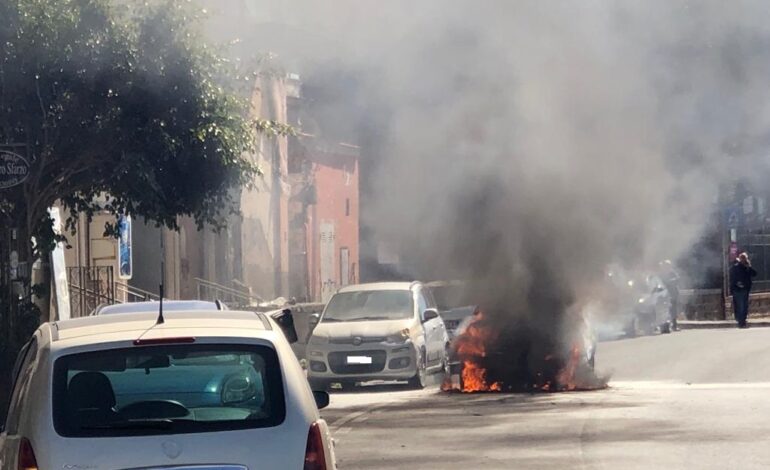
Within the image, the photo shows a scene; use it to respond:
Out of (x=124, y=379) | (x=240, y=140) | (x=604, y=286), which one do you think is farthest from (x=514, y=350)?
(x=124, y=379)

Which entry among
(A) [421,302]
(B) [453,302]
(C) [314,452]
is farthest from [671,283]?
(C) [314,452]

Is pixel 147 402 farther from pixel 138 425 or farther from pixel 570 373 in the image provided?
pixel 570 373

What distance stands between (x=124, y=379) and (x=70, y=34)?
31.1ft

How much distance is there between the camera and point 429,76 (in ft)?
74.7

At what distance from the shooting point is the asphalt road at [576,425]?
1205 cm

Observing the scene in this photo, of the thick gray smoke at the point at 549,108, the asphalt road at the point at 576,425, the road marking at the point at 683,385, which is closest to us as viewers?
the asphalt road at the point at 576,425

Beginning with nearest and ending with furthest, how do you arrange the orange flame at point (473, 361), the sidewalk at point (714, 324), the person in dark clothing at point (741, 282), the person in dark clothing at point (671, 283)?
1. the orange flame at point (473, 361)
2. the person in dark clothing at point (741, 282)
3. the person in dark clothing at point (671, 283)
4. the sidewalk at point (714, 324)

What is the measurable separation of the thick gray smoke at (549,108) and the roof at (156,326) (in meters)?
12.9

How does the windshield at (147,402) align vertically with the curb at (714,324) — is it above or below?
above

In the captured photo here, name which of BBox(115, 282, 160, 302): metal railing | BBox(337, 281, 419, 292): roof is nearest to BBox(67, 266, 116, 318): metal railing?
BBox(115, 282, 160, 302): metal railing

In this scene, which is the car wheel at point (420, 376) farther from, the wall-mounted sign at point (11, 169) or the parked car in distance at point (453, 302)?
the wall-mounted sign at point (11, 169)

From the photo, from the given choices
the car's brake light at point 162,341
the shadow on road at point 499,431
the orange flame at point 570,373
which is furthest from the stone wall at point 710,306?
the car's brake light at point 162,341

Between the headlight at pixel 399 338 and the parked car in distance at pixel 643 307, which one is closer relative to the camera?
the headlight at pixel 399 338

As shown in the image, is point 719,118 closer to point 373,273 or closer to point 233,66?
point 233,66
